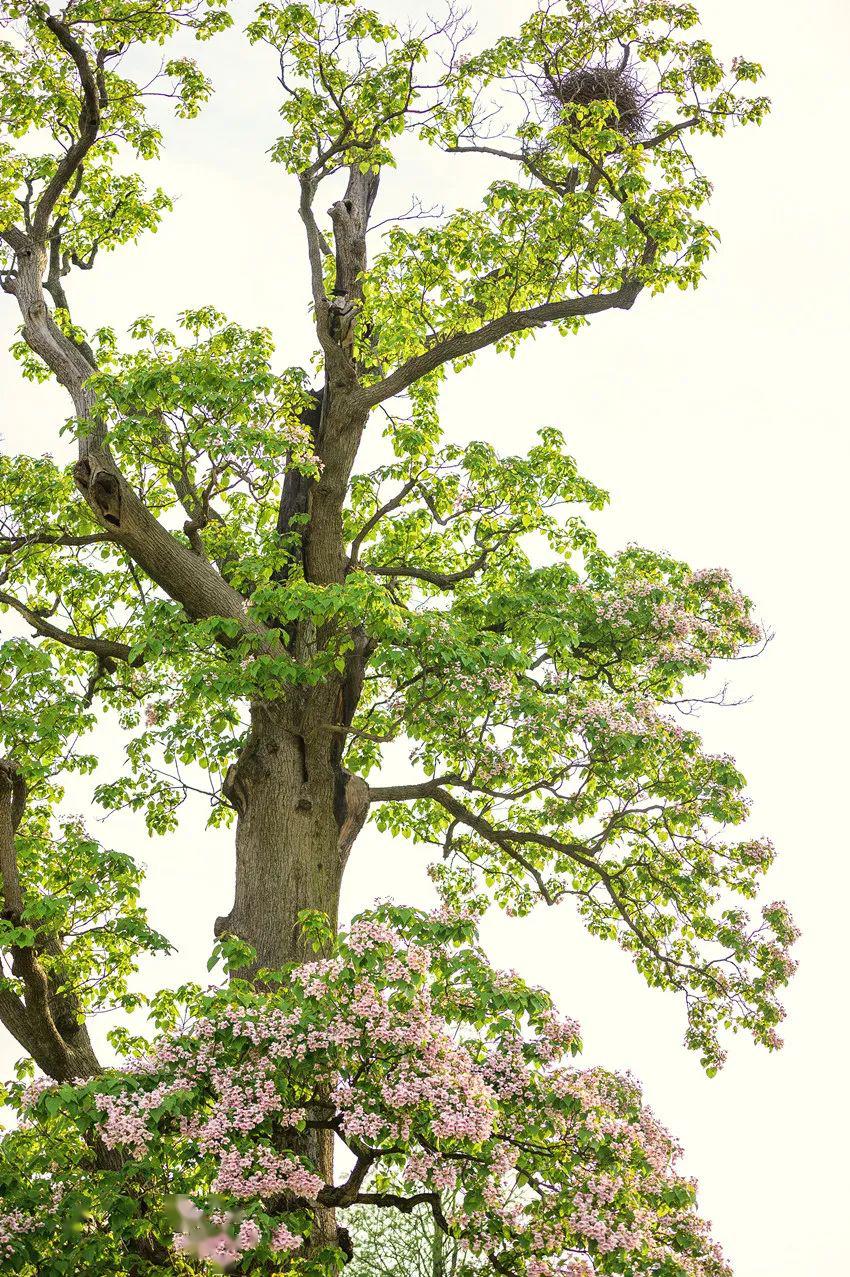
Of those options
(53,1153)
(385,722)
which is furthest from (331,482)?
(53,1153)

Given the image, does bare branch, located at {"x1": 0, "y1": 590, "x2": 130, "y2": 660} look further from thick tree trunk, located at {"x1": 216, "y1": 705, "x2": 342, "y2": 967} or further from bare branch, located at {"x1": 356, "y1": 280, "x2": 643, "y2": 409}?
bare branch, located at {"x1": 356, "y1": 280, "x2": 643, "y2": 409}

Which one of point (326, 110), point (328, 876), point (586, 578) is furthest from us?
point (326, 110)

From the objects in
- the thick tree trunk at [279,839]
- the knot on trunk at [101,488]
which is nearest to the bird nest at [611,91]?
the knot on trunk at [101,488]

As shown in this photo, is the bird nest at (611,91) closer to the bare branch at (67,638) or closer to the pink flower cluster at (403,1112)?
the bare branch at (67,638)

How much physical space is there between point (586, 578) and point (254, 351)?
399 cm

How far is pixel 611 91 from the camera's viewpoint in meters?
12.6

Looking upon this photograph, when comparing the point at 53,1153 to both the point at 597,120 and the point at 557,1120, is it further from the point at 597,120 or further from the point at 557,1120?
the point at 597,120

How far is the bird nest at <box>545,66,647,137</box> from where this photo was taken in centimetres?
1262

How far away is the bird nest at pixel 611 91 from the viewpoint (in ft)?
41.4

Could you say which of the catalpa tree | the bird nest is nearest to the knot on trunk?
the catalpa tree

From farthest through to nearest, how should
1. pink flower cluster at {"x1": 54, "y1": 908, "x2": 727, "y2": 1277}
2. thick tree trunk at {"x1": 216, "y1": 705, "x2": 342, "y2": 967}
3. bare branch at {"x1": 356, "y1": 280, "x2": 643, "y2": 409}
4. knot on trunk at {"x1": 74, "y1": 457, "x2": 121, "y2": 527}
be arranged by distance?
bare branch at {"x1": 356, "y1": 280, "x2": 643, "y2": 409} → knot on trunk at {"x1": 74, "y1": 457, "x2": 121, "y2": 527} → thick tree trunk at {"x1": 216, "y1": 705, "x2": 342, "y2": 967} → pink flower cluster at {"x1": 54, "y1": 908, "x2": 727, "y2": 1277}

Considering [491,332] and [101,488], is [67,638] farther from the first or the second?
[491,332]

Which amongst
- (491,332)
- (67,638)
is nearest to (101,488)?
(67,638)

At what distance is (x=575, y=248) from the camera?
40.0 ft
